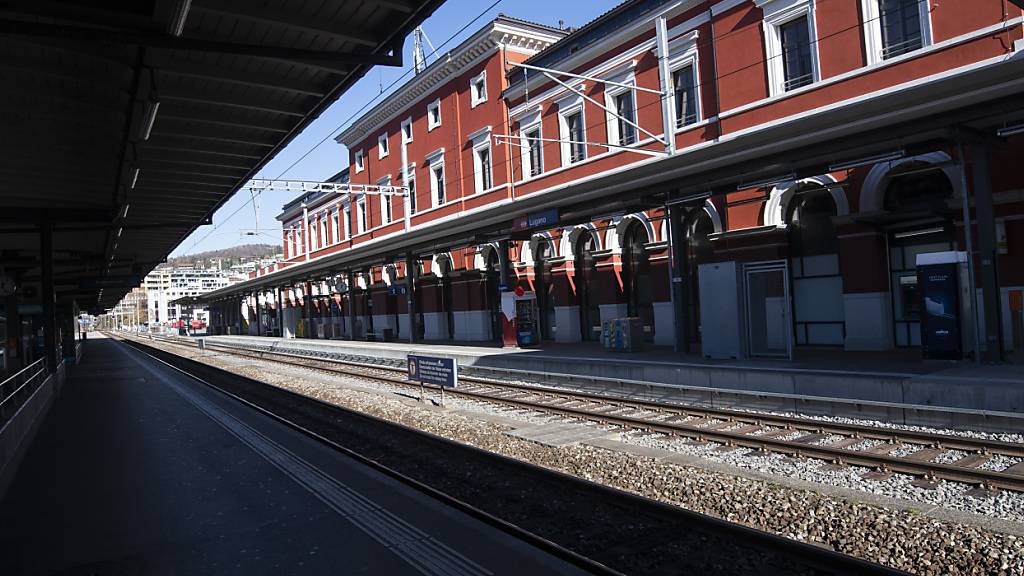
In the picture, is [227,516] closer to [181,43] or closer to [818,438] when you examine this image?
[181,43]

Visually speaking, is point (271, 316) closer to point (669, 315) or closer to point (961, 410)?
point (669, 315)

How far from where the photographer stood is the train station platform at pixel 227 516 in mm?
5348

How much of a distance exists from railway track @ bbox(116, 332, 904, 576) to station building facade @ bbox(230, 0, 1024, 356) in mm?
9971

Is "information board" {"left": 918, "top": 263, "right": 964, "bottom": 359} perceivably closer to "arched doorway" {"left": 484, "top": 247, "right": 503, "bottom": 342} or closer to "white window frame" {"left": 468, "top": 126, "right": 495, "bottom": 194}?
"arched doorway" {"left": 484, "top": 247, "right": 503, "bottom": 342}

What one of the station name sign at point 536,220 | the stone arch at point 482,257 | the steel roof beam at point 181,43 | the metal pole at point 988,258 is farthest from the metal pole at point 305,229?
the metal pole at point 988,258

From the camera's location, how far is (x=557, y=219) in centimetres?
2112

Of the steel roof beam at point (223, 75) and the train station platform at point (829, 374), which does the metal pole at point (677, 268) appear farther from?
the steel roof beam at point (223, 75)

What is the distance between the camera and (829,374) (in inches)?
497

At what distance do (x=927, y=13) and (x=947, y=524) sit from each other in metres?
15.3

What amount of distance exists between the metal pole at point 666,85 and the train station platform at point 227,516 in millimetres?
16247

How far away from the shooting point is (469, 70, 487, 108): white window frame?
109 ft

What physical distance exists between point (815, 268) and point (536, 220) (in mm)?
8534

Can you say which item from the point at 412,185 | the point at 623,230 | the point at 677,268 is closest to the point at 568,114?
the point at 623,230

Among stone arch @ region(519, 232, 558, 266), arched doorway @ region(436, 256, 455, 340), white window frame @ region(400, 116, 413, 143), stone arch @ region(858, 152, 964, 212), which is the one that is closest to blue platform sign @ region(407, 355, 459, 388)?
stone arch @ region(858, 152, 964, 212)
